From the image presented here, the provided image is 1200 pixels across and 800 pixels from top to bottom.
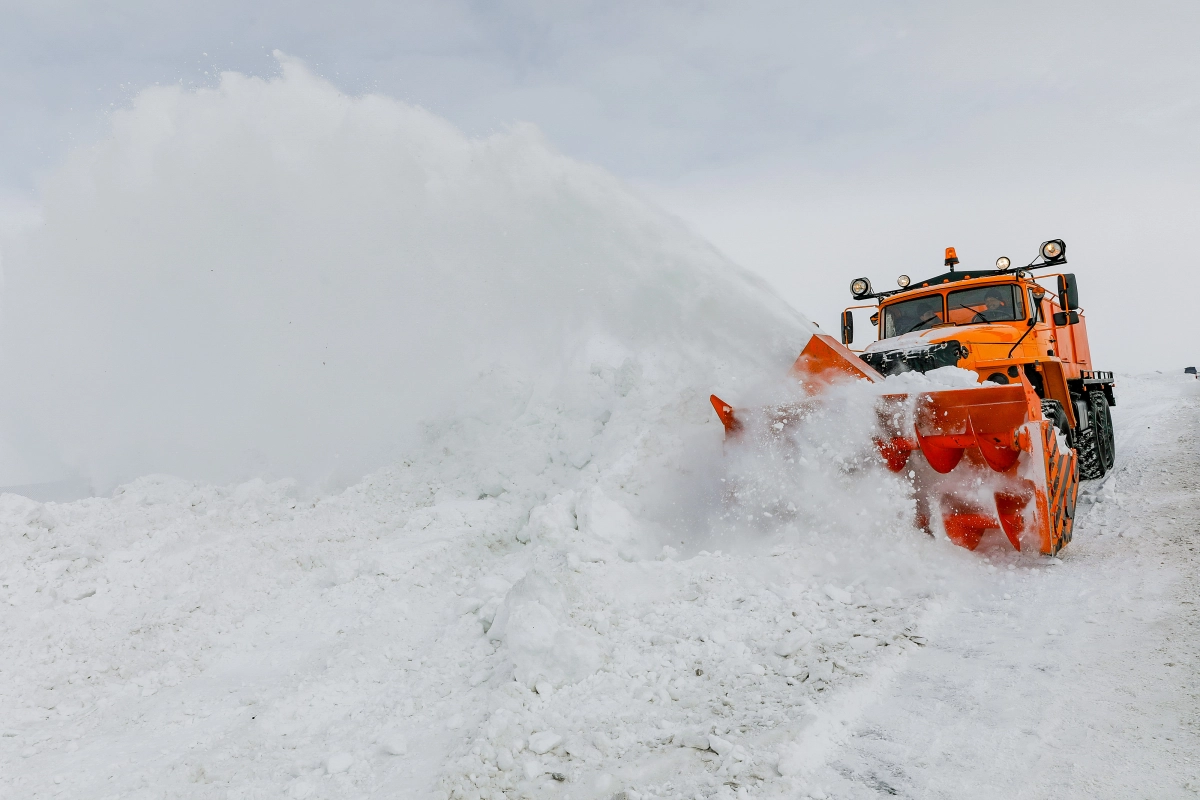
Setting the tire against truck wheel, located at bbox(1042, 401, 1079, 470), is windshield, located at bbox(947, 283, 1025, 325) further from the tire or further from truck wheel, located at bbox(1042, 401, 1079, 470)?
the tire

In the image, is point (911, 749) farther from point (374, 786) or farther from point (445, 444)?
point (445, 444)

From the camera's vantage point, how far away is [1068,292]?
660 centimetres

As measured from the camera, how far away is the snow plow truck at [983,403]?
4.38 metres

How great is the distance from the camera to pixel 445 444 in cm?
726

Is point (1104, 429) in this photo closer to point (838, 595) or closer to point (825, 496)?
point (825, 496)

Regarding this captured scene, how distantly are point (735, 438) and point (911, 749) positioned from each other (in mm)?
3308

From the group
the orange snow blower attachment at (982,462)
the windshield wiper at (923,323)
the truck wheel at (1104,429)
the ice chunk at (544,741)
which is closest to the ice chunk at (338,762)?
the ice chunk at (544,741)

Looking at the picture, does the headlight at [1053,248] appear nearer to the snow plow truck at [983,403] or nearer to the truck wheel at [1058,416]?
the snow plow truck at [983,403]

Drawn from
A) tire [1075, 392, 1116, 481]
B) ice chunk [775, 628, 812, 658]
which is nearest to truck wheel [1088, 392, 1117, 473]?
tire [1075, 392, 1116, 481]

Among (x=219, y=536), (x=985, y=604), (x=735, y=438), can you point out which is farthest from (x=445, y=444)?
(x=985, y=604)

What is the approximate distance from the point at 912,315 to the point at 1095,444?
2.80m

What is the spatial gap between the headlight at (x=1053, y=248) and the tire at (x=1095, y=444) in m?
2.26

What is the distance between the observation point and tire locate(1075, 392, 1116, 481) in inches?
292

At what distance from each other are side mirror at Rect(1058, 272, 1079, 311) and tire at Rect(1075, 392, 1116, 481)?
1653 millimetres
